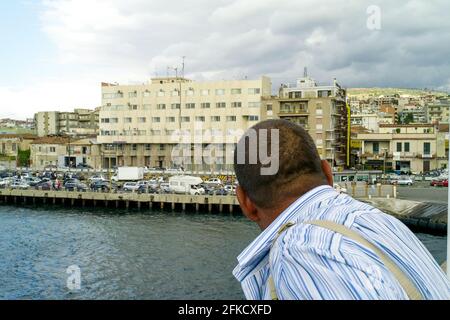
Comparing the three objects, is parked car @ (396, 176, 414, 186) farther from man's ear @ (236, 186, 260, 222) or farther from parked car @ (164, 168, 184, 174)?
man's ear @ (236, 186, 260, 222)

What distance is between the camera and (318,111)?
33750 millimetres

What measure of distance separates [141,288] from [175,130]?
88.5 ft

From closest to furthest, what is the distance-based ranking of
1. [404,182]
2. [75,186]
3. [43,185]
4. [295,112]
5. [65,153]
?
[75,186], [43,185], [404,182], [295,112], [65,153]

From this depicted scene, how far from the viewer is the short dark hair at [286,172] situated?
1.00m

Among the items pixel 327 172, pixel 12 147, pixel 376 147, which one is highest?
pixel 12 147

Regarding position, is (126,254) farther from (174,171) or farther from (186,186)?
(174,171)

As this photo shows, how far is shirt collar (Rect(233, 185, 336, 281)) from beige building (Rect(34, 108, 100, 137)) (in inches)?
2624

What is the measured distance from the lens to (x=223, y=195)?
26109mm

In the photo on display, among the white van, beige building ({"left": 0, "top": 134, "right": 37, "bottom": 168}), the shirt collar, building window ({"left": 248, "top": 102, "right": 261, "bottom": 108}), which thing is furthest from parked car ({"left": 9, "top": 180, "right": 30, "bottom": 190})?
the shirt collar

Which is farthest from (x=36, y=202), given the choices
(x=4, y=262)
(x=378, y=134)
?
(x=378, y=134)

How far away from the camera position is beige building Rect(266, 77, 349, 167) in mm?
33750

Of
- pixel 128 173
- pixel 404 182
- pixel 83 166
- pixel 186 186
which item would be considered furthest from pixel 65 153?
pixel 404 182

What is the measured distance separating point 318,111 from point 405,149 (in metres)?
9.73

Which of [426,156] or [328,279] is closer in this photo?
[328,279]
